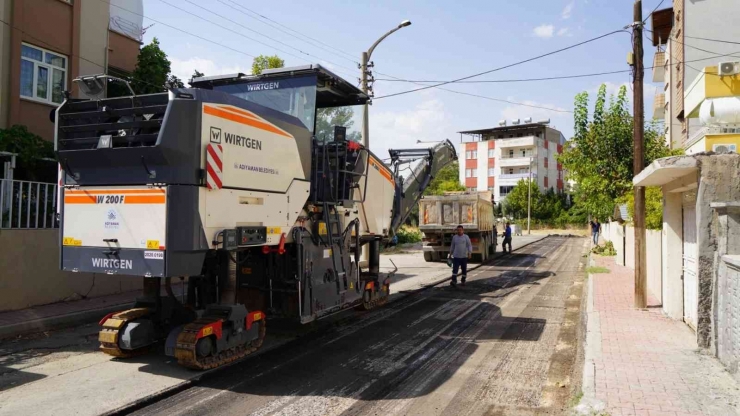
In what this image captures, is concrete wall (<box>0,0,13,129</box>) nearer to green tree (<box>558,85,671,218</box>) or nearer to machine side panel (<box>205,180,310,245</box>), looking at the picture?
machine side panel (<box>205,180,310,245</box>)

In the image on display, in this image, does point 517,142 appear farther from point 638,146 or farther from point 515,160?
point 638,146

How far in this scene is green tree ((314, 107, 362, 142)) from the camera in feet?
27.7

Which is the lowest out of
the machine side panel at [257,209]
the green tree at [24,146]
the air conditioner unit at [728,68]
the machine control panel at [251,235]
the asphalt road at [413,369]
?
the asphalt road at [413,369]

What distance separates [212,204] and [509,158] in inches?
2493

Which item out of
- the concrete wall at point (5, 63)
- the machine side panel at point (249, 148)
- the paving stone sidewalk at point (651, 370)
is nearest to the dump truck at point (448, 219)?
the paving stone sidewalk at point (651, 370)

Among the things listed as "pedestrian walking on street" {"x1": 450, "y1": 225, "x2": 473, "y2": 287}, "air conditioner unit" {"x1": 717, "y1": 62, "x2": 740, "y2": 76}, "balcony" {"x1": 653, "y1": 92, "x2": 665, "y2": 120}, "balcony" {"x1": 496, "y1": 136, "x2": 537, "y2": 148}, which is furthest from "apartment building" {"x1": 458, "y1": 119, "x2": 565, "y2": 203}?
"pedestrian walking on street" {"x1": 450, "y1": 225, "x2": 473, "y2": 287}

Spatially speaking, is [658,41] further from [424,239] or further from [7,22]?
[7,22]

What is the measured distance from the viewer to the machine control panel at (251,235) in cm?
602

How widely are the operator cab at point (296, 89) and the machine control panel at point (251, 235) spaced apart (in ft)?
6.31

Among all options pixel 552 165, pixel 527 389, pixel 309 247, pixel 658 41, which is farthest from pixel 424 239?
pixel 552 165

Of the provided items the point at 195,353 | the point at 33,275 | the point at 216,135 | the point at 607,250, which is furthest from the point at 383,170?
the point at 607,250

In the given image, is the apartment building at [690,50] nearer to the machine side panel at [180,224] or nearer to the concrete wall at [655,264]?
the concrete wall at [655,264]

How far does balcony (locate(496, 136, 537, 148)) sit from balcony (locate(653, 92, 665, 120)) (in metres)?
23.6

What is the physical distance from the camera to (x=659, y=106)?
38188mm
